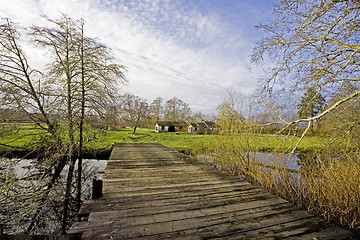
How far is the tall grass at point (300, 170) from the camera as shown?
329cm

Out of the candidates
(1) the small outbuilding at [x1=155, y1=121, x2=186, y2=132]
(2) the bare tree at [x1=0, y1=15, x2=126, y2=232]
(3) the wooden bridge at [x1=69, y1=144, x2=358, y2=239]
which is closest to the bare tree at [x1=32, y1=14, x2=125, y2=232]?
(2) the bare tree at [x1=0, y1=15, x2=126, y2=232]

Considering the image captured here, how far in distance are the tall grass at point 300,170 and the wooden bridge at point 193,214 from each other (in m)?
1.02

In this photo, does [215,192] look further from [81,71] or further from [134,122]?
[134,122]

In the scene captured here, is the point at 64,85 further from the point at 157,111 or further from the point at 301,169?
the point at 157,111

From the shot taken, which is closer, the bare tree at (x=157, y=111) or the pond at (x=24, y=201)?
the pond at (x=24, y=201)

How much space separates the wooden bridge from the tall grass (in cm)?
102

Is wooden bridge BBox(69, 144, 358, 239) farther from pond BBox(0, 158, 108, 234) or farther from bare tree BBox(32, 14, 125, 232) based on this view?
bare tree BBox(32, 14, 125, 232)

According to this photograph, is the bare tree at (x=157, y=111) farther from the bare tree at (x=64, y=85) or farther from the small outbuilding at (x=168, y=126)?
the bare tree at (x=64, y=85)

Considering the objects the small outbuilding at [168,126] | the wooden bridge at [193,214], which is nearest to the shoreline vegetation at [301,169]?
the wooden bridge at [193,214]

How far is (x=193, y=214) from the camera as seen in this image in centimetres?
282

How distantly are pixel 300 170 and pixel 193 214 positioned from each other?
3814mm

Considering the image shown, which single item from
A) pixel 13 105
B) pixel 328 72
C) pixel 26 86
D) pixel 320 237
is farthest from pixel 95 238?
pixel 26 86

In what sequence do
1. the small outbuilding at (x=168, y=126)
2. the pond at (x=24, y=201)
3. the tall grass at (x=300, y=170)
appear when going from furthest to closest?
the small outbuilding at (x=168, y=126) → the pond at (x=24, y=201) → the tall grass at (x=300, y=170)

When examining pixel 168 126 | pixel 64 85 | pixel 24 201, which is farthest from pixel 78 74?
pixel 168 126
